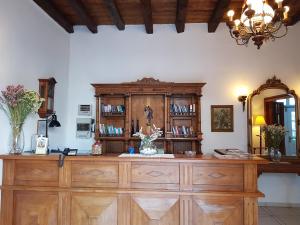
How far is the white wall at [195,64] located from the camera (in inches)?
203

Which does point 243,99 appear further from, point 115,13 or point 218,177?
point 115,13

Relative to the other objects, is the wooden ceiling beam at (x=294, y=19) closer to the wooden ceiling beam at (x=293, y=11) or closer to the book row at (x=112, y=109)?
the wooden ceiling beam at (x=293, y=11)

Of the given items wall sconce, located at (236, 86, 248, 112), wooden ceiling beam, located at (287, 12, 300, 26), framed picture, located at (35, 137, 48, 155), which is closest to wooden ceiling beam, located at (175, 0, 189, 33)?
wall sconce, located at (236, 86, 248, 112)

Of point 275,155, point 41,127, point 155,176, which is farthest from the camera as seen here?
point 275,155

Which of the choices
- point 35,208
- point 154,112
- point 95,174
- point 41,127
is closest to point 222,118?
point 154,112

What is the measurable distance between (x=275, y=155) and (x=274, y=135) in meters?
0.40

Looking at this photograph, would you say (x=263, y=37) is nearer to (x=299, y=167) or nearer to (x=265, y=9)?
(x=265, y=9)

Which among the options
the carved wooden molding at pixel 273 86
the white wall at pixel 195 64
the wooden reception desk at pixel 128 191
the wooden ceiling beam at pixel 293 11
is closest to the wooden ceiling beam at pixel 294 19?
the wooden ceiling beam at pixel 293 11

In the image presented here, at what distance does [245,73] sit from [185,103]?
1415mm

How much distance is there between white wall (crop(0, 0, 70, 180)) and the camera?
10.5 ft

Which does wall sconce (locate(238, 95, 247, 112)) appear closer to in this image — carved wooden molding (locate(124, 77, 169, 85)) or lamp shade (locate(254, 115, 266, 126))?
lamp shade (locate(254, 115, 266, 126))

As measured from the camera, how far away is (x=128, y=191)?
2768mm

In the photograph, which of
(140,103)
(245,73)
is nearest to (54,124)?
(140,103)

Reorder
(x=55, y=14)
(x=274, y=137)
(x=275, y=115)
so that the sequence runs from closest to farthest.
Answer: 1. (x=55, y=14)
2. (x=274, y=137)
3. (x=275, y=115)
